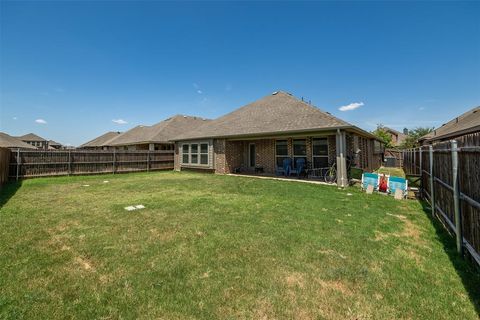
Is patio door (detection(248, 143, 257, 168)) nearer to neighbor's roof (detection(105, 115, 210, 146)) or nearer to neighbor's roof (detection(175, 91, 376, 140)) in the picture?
neighbor's roof (detection(175, 91, 376, 140))

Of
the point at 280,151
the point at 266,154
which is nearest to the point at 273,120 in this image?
the point at 280,151

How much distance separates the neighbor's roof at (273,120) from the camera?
1122 centimetres

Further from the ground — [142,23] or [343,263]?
[142,23]

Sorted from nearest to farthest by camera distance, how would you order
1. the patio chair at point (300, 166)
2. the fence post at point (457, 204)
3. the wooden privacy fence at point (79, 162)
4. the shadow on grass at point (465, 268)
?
1. the shadow on grass at point (465, 268)
2. the fence post at point (457, 204)
3. the wooden privacy fence at point (79, 162)
4. the patio chair at point (300, 166)

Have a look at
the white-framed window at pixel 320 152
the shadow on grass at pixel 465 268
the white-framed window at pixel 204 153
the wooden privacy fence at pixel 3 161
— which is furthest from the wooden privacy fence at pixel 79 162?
the shadow on grass at pixel 465 268

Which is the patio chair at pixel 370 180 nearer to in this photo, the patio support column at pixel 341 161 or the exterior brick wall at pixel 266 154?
the patio support column at pixel 341 161

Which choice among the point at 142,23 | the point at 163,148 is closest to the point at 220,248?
the point at 142,23

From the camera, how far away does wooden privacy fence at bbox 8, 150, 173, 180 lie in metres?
12.5

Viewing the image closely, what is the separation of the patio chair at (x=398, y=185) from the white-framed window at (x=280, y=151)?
6.67 meters

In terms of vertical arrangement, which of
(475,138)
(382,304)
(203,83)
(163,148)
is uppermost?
(203,83)

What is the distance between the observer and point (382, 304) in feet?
7.61

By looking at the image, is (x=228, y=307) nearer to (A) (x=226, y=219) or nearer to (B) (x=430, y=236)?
(A) (x=226, y=219)

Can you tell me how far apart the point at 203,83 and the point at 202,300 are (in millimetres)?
18351

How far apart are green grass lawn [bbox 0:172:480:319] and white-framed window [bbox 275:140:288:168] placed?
8.66 meters
